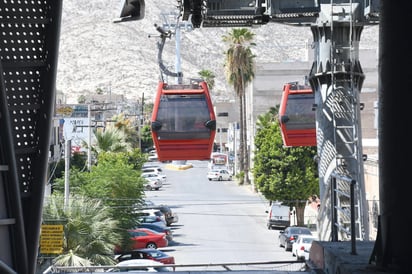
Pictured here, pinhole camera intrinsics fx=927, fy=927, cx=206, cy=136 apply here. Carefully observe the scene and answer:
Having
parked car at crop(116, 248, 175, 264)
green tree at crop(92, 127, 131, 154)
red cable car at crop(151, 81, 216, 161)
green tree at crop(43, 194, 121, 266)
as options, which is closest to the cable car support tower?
red cable car at crop(151, 81, 216, 161)

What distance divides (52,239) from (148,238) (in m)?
14.8

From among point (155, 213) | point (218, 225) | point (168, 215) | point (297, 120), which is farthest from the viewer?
point (218, 225)

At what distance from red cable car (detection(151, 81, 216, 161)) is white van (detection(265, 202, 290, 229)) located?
2641 cm

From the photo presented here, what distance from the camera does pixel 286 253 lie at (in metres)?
41.2

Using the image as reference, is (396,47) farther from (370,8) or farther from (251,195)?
(251,195)

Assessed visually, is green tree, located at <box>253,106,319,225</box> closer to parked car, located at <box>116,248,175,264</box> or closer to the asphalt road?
the asphalt road

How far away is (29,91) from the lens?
8523 mm

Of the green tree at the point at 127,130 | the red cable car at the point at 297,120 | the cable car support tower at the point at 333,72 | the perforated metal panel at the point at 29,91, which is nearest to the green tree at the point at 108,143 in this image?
the green tree at the point at 127,130

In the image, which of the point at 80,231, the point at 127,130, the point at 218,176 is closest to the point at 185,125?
the point at 80,231

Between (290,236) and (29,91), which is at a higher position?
(29,91)

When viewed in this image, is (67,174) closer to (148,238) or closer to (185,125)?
(148,238)

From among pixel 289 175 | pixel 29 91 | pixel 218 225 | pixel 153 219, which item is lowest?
pixel 218 225

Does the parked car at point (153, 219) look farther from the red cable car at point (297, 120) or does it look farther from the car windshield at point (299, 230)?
the red cable car at point (297, 120)

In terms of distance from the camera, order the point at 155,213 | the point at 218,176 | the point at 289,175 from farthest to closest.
Answer: 1. the point at 218,176
2. the point at 289,175
3. the point at 155,213
